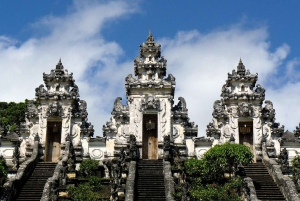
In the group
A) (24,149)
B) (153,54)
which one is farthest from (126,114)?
(24,149)

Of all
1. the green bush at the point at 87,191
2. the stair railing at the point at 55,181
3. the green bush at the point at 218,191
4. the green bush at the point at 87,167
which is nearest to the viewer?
the green bush at the point at 218,191

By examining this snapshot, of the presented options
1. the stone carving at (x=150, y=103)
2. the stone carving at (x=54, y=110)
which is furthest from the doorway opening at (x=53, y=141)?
the stone carving at (x=150, y=103)

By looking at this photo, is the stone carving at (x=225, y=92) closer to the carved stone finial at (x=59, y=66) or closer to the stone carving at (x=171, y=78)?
the stone carving at (x=171, y=78)

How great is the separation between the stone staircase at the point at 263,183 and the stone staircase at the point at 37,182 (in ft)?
31.8

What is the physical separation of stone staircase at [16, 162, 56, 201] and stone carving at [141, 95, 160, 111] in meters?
5.89

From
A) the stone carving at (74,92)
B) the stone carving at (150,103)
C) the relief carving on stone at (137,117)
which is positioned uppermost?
the stone carving at (74,92)

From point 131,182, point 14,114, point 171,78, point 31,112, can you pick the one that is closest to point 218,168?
point 131,182

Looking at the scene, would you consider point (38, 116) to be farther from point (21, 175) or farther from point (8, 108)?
point (8, 108)

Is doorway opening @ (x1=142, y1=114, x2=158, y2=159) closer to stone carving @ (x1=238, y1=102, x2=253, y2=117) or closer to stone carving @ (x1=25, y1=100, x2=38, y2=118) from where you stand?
stone carving @ (x1=238, y1=102, x2=253, y2=117)

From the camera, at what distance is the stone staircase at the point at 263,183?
2065cm

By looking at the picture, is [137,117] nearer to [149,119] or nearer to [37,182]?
[149,119]

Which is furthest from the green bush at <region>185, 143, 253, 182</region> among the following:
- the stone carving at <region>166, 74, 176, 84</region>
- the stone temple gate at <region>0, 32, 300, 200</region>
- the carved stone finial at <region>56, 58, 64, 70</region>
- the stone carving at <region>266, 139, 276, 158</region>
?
the carved stone finial at <region>56, 58, 64, 70</region>

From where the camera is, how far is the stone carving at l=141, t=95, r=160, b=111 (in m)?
26.2

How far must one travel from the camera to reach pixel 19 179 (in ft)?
69.4
